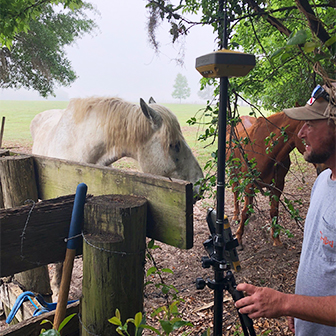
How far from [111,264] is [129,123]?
2232mm

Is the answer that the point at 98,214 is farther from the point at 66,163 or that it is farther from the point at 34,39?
the point at 34,39

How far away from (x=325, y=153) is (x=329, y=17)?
3.13m

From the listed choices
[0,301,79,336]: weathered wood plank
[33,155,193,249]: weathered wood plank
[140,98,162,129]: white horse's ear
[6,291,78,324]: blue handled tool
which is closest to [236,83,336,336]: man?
[33,155,193,249]: weathered wood plank

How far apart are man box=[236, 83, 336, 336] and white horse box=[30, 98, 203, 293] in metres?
1.76

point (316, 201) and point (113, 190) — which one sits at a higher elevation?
point (113, 190)

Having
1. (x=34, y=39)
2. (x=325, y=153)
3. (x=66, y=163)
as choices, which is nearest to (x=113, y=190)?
(x=66, y=163)

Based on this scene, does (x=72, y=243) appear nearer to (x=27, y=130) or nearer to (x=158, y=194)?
(x=158, y=194)

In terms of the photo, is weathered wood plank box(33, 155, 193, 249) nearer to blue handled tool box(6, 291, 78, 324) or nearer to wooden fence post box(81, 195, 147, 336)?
wooden fence post box(81, 195, 147, 336)

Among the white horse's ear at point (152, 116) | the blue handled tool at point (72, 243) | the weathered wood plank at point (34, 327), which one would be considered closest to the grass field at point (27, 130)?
the white horse's ear at point (152, 116)

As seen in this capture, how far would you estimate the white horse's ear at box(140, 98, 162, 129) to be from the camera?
9.56 feet

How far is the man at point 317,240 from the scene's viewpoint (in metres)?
1.08

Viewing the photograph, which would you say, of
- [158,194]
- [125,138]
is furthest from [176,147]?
[158,194]

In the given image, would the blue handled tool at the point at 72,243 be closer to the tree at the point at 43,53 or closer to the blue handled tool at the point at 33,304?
the blue handled tool at the point at 33,304

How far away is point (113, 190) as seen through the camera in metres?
1.36
